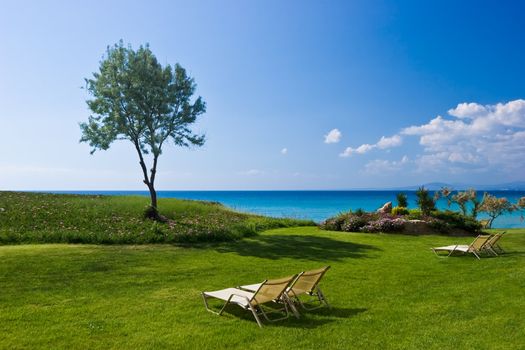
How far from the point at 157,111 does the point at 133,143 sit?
2.22 metres

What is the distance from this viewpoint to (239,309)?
859 cm

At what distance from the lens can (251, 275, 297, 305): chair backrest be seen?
7.57 m

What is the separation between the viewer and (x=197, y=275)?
37.9 ft

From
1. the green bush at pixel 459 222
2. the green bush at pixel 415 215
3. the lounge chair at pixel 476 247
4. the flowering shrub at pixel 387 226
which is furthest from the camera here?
the green bush at pixel 415 215

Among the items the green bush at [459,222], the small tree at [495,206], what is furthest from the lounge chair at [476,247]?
the small tree at [495,206]

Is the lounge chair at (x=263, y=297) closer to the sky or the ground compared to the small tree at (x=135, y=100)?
closer to the ground

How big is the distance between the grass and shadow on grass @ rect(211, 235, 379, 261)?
62.2 inches

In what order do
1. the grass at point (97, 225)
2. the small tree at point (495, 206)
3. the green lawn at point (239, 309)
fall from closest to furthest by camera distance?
the green lawn at point (239, 309), the grass at point (97, 225), the small tree at point (495, 206)

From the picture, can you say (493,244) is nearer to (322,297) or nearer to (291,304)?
(322,297)

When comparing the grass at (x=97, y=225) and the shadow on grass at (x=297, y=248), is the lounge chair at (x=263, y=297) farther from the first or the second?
the grass at (x=97, y=225)

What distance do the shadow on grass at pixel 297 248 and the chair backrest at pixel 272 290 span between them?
654 cm

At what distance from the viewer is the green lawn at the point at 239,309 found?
6.76 m

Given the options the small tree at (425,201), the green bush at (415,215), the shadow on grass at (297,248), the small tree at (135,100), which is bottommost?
the shadow on grass at (297,248)

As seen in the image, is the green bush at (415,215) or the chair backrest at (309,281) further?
the green bush at (415,215)
